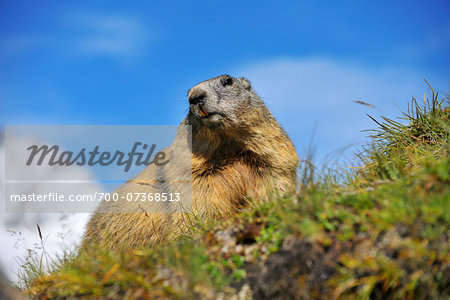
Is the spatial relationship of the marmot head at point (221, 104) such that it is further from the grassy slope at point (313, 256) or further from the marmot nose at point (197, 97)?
the grassy slope at point (313, 256)

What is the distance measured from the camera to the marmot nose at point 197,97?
6949 mm

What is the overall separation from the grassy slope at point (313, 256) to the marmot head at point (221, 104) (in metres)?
2.69

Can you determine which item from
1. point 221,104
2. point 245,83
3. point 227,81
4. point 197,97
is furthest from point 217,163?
point 245,83

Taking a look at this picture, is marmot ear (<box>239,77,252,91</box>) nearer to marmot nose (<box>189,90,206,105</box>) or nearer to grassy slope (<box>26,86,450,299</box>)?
marmot nose (<box>189,90,206,105</box>)

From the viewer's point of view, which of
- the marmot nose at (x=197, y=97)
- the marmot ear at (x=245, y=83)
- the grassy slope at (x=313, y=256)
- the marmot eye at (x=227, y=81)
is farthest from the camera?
the marmot ear at (x=245, y=83)

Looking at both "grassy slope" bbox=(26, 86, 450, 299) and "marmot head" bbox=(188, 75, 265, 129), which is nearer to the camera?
"grassy slope" bbox=(26, 86, 450, 299)

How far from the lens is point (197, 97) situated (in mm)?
6949

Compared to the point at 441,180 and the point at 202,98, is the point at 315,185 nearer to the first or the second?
the point at 441,180

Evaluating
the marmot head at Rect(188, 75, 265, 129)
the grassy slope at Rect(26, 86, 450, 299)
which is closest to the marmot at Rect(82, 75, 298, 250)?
the marmot head at Rect(188, 75, 265, 129)

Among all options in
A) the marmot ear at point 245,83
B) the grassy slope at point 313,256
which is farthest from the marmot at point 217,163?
the grassy slope at point 313,256

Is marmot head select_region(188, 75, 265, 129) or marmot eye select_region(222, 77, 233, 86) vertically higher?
marmot eye select_region(222, 77, 233, 86)


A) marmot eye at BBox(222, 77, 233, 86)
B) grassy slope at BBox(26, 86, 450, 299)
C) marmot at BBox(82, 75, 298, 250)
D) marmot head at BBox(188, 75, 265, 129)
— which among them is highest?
marmot eye at BBox(222, 77, 233, 86)

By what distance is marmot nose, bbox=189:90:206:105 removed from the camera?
6.95 m

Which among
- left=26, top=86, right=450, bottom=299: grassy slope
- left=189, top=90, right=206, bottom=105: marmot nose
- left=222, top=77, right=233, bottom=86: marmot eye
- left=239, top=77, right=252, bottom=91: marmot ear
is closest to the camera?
left=26, top=86, right=450, bottom=299: grassy slope
